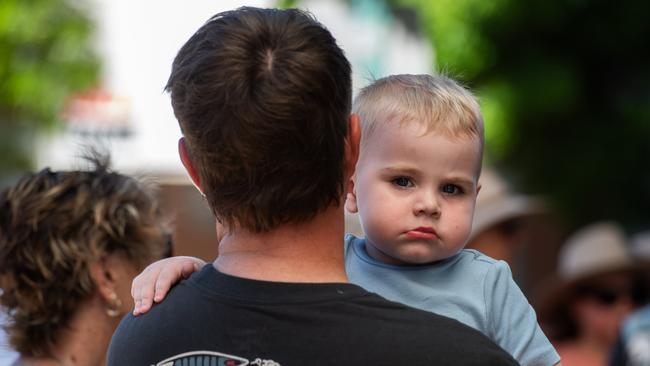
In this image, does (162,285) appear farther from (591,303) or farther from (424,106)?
(591,303)

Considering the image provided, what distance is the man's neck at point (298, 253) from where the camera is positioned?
226cm

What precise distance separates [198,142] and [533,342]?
0.78 m

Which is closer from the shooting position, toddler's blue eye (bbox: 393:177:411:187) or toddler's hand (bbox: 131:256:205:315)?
toddler's hand (bbox: 131:256:205:315)

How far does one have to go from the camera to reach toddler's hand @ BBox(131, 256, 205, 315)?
239cm

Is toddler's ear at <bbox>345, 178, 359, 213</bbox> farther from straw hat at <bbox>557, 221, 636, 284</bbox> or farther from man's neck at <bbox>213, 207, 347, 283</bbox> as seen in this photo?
straw hat at <bbox>557, 221, 636, 284</bbox>

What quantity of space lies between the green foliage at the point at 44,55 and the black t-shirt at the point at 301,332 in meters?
14.3

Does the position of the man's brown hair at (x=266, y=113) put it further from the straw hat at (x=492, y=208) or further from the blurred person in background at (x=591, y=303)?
the blurred person in background at (x=591, y=303)

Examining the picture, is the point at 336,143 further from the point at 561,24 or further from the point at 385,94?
the point at 561,24

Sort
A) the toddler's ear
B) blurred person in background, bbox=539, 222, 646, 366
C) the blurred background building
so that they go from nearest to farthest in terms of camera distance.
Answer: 1. the toddler's ear
2. blurred person in background, bbox=539, 222, 646, 366
3. the blurred background building

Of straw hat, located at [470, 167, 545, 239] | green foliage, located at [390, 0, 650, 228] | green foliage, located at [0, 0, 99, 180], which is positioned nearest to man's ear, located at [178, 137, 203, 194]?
straw hat, located at [470, 167, 545, 239]

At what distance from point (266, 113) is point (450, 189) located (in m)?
0.58

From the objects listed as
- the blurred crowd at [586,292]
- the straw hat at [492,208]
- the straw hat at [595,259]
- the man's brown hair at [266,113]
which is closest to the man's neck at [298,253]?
the man's brown hair at [266,113]

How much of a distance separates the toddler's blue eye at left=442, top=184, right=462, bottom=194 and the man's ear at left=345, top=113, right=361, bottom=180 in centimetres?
37

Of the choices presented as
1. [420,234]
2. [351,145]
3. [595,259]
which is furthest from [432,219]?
[595,259]
